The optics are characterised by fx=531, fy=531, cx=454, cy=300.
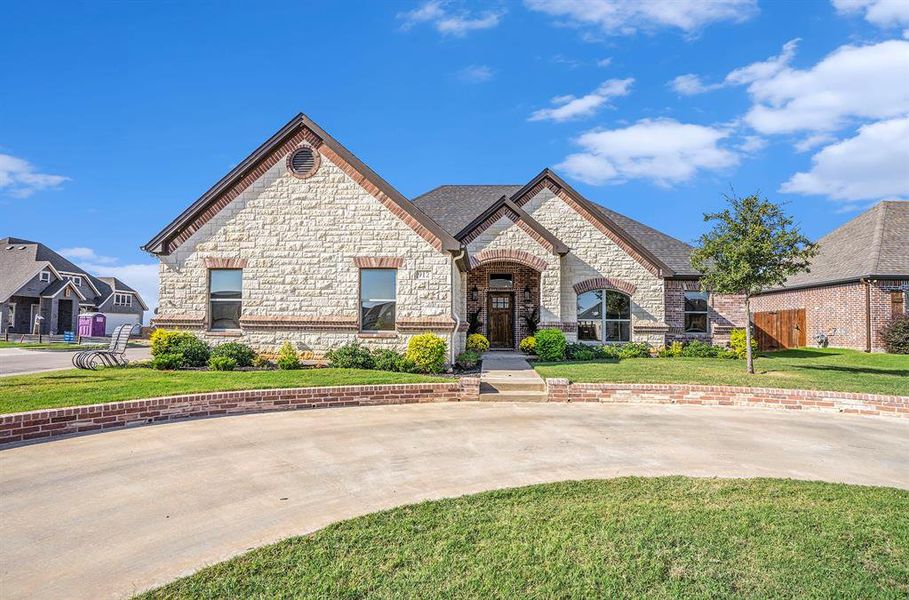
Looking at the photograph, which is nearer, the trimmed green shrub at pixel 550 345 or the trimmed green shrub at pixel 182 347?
the trimmed green shrub at pixel 182 347

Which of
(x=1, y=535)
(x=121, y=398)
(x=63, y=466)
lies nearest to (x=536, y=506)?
(x=1, y=535)

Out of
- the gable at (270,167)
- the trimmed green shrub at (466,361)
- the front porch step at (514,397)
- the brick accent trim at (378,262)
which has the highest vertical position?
the gable at (270,167)

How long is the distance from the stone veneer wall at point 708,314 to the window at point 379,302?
1190 centimetres

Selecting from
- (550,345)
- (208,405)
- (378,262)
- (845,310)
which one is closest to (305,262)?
(378,262)

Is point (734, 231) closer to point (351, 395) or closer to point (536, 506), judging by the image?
point (351, 395)

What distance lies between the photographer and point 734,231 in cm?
1512

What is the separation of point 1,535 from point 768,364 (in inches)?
760

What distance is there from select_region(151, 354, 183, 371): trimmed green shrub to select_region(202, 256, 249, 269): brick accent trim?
8.65 ft

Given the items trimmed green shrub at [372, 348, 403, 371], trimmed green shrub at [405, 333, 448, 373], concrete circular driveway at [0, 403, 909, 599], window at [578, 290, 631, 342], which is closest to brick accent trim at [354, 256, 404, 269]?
trimmed green shrub at [405, 333, 448, 373]

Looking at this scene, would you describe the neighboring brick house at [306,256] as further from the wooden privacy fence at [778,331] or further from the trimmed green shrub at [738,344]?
the wooden privacy fence at [778,331]

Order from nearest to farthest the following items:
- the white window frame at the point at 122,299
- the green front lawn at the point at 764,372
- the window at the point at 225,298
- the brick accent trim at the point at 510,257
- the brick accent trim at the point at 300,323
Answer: the green front lawn at the point at 764,372, the brick accent trim at the point at 300,323, the window at the point at 225,298, the brick accent trim at the point at 510,257, the white window frame at the point at 122,299

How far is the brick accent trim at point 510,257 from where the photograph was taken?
18.9 meters

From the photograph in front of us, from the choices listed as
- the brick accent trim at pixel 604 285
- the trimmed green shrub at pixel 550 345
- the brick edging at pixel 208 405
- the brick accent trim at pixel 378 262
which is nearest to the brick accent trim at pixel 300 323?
the brick accent trim at pixel 378 262

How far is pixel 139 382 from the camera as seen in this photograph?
A: 10.8m
